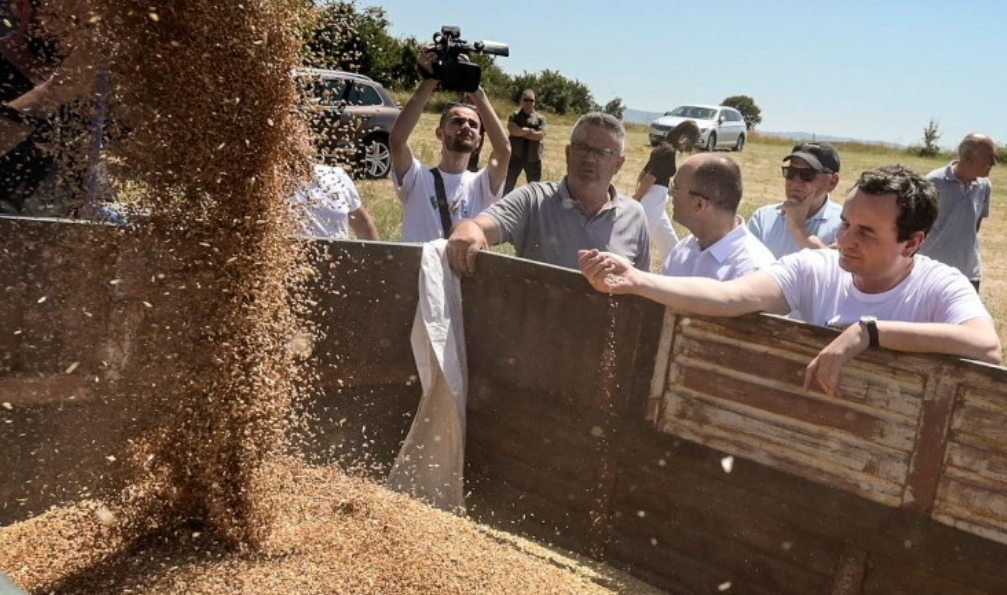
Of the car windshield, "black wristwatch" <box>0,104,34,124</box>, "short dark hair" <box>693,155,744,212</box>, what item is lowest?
"black wristwatch" <box>0,104,34,124</box>

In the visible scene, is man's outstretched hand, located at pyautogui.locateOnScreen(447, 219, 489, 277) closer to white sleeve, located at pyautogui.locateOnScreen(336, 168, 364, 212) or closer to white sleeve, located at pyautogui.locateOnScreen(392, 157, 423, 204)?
white sleeve, located at pyautogui.locateOnScreen(336, 168, 364, 212)

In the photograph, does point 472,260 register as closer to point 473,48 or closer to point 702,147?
point 473,48

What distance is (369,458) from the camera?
4.29m

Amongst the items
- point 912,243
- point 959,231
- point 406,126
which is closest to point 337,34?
point 406,126

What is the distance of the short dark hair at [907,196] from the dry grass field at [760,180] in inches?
229

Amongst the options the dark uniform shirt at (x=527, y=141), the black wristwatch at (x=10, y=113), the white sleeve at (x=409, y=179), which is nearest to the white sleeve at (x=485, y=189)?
the white sleeve at (x=409, y=179)

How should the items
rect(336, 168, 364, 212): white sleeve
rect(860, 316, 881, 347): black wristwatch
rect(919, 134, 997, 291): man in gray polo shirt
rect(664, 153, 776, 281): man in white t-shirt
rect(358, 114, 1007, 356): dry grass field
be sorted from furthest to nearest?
1. rect(358, 114, 1007, 356): dry grass field
2. rect(919, 134, 997, 291): man in gray polo shirt
3. rect(336, 168, 364, 212): white sleeve
4. rect(664, 153, 776, 281): man in white t-shirt
5. rect(860, 316, 881, 347): black wristwatch

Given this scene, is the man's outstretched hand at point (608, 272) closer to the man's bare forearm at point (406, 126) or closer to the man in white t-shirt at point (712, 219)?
the man in white t-shirt at point (712, 219)

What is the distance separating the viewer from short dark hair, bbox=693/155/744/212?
13.3 ft

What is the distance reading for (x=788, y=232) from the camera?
16.1 feet

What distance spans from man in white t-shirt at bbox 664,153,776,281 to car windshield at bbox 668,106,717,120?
2811 cm

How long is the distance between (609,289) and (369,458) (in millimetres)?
1324

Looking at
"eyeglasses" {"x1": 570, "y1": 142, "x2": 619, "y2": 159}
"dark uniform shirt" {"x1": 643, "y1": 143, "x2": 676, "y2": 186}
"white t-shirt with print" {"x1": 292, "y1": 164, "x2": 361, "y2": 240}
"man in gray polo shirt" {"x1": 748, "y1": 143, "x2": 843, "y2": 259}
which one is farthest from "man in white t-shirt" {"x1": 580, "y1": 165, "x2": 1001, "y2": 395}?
"dark uniform shirt" {"x1": 643, "y1": 143, "x2": 676, "y2": 186}

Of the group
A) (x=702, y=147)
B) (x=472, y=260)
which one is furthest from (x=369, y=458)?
(x=702, y=147)
